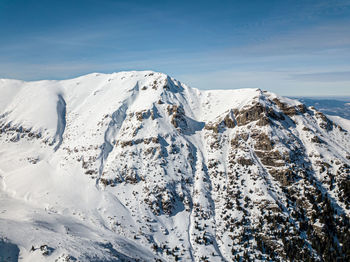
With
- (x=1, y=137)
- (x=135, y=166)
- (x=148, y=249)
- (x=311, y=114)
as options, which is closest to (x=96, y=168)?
(x=135, y=166)

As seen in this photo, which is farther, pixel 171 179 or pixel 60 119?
pixel 60 119

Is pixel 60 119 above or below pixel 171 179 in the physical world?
above

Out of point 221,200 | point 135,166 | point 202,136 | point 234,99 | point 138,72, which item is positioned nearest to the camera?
point 221,200

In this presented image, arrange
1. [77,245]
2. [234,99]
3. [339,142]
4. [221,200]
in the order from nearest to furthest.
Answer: [77,245] → [221,200] → [339,142] → [234,99]

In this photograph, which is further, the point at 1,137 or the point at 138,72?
the point at 138,72

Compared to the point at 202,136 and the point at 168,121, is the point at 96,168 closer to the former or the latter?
the point at 168,121

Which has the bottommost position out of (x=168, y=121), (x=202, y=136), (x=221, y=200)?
(x=221, y=200)

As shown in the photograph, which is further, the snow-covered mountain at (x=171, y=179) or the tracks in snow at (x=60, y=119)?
the tracks in snow at (x=60, y=119)

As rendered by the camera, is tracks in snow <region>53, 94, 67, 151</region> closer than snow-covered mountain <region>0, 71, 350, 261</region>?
No
